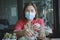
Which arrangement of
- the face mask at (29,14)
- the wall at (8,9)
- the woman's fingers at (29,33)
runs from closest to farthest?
the woman's fingers at (29,33)
the face mask at (29,14)
the wall at (8,9)

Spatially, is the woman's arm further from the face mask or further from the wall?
the wall

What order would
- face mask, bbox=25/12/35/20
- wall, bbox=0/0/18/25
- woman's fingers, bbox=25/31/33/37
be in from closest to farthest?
woman's fingers, bbox=25/31/33/37 → face mask, bbox=25/12/35/20 → wall, bbox=0/0/18/25

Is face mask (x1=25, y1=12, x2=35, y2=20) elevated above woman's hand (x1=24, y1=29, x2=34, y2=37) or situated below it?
above

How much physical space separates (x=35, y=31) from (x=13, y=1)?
1070 mm

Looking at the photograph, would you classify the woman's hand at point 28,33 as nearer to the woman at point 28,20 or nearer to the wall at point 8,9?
the woman at point 28,20

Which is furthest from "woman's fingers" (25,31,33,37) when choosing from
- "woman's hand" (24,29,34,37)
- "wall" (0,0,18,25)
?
"wall" (0,0,18,25)

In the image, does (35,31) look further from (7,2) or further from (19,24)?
(7,2)

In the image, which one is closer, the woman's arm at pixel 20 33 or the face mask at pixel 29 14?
the woman's arm at pixel 20 33

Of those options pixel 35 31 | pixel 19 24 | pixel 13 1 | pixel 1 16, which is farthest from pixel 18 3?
pixel 35 31

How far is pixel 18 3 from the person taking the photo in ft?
7.16

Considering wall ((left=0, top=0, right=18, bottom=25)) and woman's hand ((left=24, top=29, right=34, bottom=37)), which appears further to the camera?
wall ((left=0, top=0, right=18, bottom=25))

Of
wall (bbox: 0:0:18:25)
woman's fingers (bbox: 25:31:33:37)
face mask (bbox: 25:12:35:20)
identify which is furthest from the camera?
wall (bbox: 0:0:18:25)

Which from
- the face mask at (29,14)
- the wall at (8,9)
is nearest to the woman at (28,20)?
the face mask at (29,14)

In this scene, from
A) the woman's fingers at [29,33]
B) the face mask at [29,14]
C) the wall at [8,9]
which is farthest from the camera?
the wall at [8,9]
